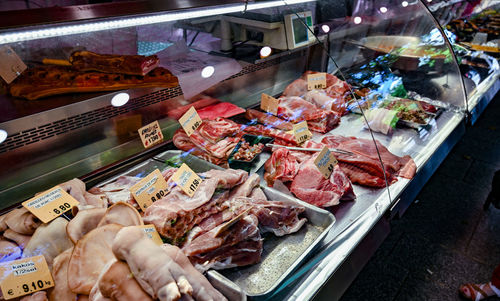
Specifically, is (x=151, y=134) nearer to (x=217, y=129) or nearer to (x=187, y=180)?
(x=217, y=129)

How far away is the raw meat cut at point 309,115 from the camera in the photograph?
3.16 m

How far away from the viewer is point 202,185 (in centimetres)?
209

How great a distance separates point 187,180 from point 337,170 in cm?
110

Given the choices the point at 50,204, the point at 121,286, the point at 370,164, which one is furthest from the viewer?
the point at 370,164

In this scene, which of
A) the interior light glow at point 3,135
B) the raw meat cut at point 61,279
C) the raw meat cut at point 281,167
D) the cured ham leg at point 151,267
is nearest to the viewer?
the cured ham leg at point 151,267

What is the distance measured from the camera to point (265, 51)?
3277mm

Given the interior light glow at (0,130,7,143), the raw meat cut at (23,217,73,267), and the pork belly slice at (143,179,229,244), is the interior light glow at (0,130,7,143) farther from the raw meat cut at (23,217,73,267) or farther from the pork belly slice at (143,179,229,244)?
the pork belly slice at (143,179,229,244)

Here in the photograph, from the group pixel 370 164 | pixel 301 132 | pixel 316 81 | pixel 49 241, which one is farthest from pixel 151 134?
pixel 316 81

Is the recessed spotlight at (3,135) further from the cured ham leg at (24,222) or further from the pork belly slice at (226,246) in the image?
the pork belly slice at (226,246)

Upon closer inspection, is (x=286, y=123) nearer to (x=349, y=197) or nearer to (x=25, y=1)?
(x=349, y=197)

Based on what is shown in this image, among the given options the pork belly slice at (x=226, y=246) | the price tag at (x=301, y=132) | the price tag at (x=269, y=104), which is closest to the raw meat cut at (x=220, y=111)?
the price tag at (x=269, y=104)

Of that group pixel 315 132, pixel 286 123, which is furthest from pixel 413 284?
pixel 286 123

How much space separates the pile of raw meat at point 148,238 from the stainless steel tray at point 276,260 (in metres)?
0.05

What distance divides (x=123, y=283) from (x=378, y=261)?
Result: 116 inches
